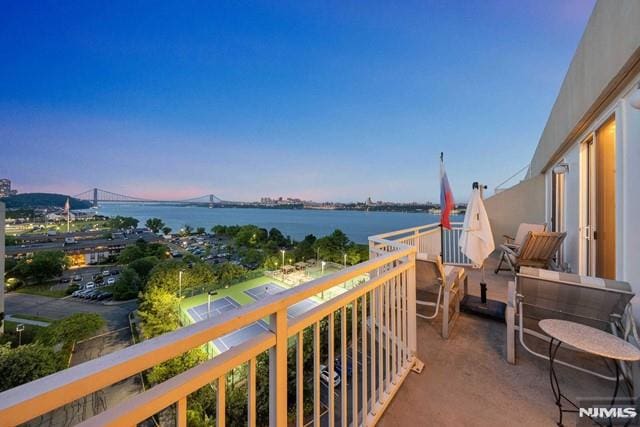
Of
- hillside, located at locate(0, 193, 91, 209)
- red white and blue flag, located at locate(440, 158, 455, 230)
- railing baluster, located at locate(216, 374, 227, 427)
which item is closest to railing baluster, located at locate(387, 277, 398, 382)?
railing baluster, located at locate(216, 374, 227, 427)

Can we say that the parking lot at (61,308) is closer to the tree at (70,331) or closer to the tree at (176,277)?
the tree at (176,277)

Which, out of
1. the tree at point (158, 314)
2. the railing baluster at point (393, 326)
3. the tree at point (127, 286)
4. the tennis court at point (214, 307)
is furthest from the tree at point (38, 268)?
the railing baluster at point (393, 326)

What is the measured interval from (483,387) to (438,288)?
1077 mm

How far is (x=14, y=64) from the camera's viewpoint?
23.2 meters

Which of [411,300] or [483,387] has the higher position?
[411,300]

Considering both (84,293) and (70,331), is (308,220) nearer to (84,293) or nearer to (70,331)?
(84,293)

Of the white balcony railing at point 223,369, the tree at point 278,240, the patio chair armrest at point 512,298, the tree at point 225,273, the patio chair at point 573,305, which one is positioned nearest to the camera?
the white balcony railing at point 223,369

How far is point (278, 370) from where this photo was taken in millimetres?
1045

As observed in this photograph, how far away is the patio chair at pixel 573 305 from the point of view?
194 cm

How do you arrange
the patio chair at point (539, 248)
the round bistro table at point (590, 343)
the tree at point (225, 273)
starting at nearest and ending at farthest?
the round bistro table at point (590, 343)
the patio chair at point (539, 248)
the tree at point (225, 273)

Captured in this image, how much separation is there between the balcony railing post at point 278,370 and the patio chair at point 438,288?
2278mm

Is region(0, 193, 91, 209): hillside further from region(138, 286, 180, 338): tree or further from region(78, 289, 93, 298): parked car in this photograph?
region(138, 286, 180, 338): tree

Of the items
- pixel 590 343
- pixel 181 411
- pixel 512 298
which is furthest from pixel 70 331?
pixel 590 343

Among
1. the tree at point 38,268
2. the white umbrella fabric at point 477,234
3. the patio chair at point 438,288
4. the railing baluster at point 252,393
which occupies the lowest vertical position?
the tree at point 38,268
